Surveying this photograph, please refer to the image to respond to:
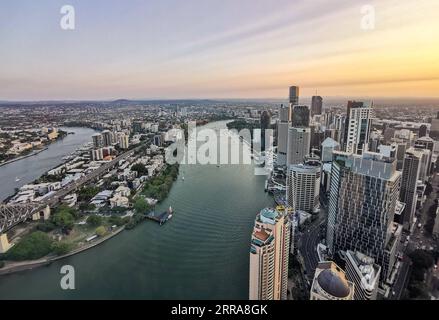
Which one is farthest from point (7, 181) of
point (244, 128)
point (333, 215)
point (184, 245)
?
point (244, 128)

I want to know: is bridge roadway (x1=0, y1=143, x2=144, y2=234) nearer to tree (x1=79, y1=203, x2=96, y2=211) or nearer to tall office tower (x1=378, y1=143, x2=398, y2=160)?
tree (x1=79, y1=203, x2=96, y2=211)

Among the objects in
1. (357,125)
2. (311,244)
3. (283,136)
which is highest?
(357,125)

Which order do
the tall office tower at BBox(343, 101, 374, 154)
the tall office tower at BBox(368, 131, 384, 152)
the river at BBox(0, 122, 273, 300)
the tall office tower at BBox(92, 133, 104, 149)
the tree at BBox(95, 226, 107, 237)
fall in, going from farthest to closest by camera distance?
the tall office tower at BBox(92, 133, 104, 149) → the tall office tower at BBox(343, 101, 374, 154) → the tall office tower at BBox(368, 131, 384, 152) → the tree at BBox(95, 226, 107, 237) → the river at BBox(0, 122, 273, 300)

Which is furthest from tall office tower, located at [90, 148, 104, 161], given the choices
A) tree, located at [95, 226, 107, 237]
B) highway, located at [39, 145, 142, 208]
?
tree, located at [95, 226, 107, 237]

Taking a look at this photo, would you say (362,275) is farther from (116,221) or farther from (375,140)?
(375,140)

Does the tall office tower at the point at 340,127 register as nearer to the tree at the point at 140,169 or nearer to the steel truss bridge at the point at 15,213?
the tree at the point at 140,169

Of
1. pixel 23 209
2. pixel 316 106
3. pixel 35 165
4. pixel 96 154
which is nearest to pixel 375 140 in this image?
pixel 316 106
